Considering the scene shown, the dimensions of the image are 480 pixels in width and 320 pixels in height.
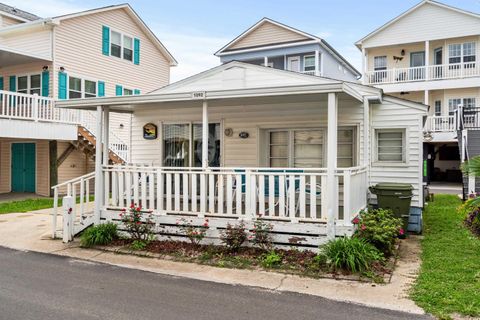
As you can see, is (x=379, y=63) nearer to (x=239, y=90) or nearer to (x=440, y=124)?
(x=440, y=124)

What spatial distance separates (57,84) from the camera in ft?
54.2

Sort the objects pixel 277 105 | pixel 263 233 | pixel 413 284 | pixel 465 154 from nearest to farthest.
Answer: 1. pixel 413 284
2. pixel 263 233
3. pixel 277 105
4. pixel 465 154

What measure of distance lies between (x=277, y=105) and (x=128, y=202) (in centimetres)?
414

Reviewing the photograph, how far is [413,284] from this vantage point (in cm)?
549

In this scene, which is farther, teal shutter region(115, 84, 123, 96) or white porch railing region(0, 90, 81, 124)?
teal shutter region(115, 84, 123, 96)

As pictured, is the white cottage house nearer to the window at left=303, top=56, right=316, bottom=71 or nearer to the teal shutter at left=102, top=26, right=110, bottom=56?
the teal shutter at left=102, top=26, right=110, bottom=56

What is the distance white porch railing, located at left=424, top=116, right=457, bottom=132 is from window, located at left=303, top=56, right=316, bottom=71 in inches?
276

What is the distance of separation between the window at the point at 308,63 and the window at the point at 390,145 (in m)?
13.5

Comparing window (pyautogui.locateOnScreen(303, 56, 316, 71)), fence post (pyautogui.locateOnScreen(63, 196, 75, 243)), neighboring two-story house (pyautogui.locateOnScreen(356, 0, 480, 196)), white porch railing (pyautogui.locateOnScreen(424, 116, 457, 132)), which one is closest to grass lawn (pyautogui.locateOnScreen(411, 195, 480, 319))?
fence post (pyautogui.locateOnScreen(63, 196, 75, 243))

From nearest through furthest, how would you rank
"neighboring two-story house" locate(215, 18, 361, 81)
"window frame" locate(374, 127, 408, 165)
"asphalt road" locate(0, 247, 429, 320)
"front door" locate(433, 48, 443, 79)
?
"asphalt road" locate(0, 247, 429, 320), "window frame" locate(374, 127, 408, 165), "neighboring two-story house" locate(215, 18, 361, 81), "front door" locate(433, 48, 443, 79)

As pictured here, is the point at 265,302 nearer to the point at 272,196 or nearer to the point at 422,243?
the point at 272,196

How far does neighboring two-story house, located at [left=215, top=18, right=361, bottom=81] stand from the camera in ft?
71.7

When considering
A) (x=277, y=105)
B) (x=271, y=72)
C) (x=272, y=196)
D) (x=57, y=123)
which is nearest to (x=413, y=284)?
(x=272, y=196)

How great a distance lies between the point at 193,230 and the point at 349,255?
2.90m
